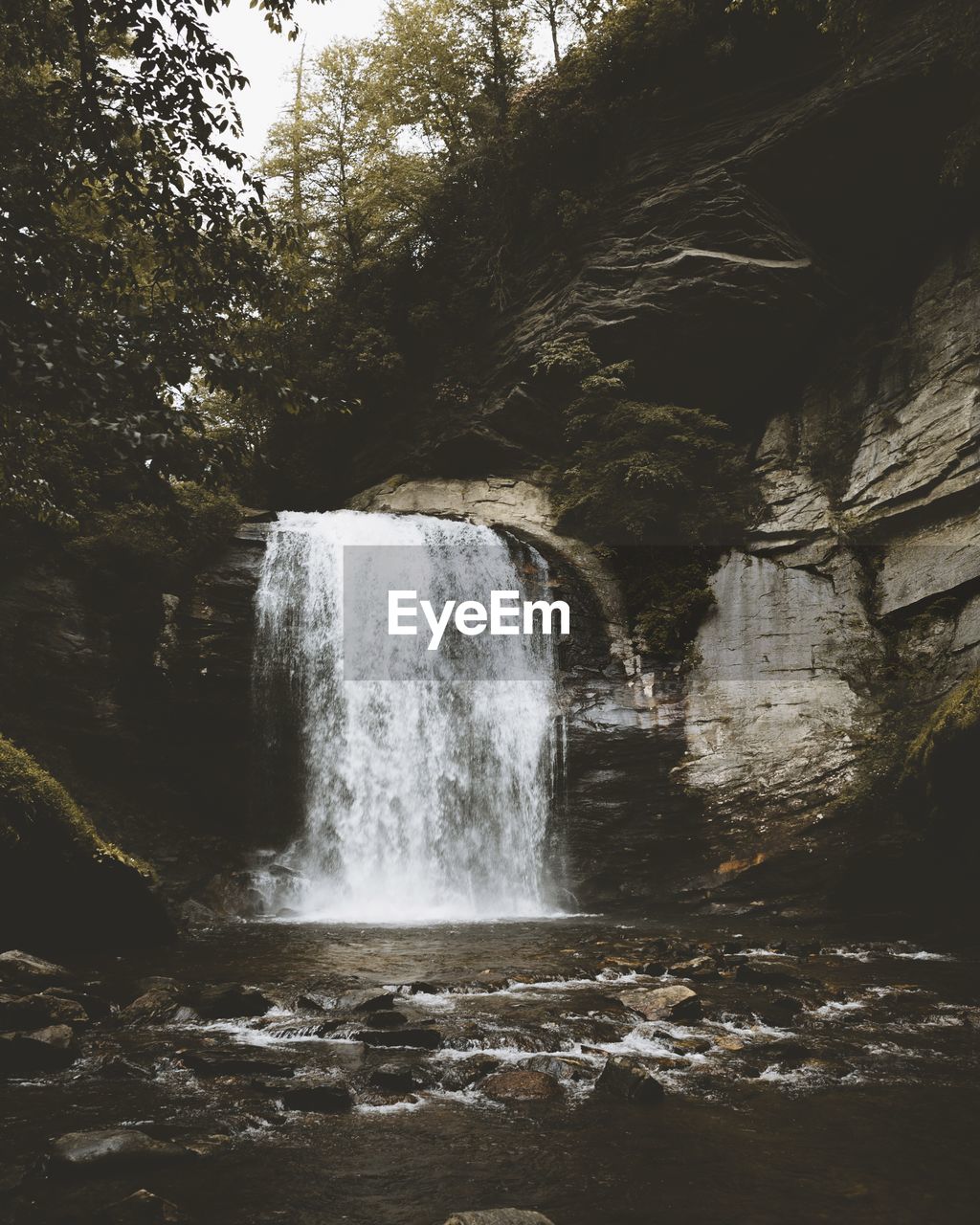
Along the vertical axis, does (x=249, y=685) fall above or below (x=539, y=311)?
below

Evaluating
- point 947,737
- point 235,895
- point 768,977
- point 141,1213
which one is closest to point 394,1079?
point 141,1213

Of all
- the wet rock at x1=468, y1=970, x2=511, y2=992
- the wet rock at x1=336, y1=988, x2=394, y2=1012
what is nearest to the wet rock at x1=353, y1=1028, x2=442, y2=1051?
the wet rock at x1=336, y1=988, x2=394, y2=1012

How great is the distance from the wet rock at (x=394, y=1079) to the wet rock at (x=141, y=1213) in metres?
1.57

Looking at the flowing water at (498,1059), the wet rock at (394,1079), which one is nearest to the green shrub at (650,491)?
the flowing water at (498,1059)

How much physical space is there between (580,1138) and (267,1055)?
2158mm

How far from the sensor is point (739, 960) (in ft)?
25.8

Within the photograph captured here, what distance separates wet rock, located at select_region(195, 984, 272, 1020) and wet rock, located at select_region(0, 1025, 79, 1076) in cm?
119

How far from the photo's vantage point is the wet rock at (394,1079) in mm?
4348

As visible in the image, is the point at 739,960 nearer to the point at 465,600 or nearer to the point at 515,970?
the point at 515,970

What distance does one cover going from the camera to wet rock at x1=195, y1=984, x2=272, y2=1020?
5.72 meters

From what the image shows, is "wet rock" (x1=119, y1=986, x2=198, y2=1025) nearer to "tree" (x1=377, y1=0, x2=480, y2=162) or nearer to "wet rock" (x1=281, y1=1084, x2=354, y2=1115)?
"wet rock" (x1=281, y1=1084, x2=354, y2=1115)

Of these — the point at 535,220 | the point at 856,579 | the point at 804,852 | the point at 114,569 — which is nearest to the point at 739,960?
the point at 804,852

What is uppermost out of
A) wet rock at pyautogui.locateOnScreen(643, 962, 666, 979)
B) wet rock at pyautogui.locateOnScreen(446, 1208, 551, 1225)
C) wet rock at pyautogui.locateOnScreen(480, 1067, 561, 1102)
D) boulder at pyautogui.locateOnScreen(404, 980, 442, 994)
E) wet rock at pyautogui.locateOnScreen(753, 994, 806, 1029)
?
wet rock at pyautogui.locateOnScreen(446, 1208, 551, 1225)

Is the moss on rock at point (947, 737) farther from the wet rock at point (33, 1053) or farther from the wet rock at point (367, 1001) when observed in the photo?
the wet rock at point (33, 1053)
